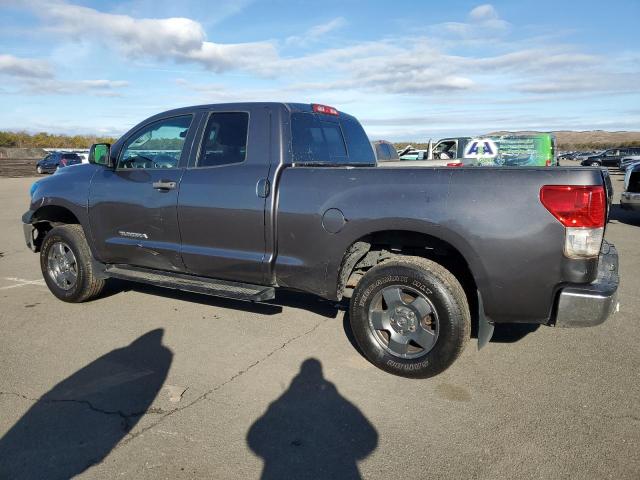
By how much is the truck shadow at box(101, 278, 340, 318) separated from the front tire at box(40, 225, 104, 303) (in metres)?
0.41

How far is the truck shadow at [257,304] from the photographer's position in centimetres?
512

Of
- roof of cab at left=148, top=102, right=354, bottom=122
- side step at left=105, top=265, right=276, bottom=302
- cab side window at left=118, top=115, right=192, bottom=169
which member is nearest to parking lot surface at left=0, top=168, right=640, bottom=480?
side step at left=105, top=265, right=276, bottom=302

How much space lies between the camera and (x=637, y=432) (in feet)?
9.39

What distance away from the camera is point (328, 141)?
4.73 metres

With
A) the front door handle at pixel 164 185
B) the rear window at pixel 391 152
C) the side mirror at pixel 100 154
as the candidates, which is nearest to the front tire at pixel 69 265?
the side mirror at pixel 100 154

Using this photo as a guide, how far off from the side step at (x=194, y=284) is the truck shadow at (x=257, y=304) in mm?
746

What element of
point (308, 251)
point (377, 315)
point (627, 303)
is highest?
point (308, 251)

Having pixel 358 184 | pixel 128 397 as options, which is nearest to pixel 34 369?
pixel 128 397

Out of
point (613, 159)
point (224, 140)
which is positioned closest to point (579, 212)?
point (224, 140)

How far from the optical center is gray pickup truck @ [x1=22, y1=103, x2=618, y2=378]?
3078 millimetres

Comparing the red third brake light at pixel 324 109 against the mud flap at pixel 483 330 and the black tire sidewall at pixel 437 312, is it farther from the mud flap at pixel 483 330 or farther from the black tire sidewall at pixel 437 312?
the mud flap at pixel 483 330

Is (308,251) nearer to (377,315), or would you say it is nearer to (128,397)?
(377,315)

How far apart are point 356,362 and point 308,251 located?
0.94 meters

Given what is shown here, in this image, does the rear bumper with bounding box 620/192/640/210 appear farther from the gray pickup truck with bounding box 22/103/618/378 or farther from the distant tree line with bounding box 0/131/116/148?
the distant tree line with bounding box 0/131/116/148
